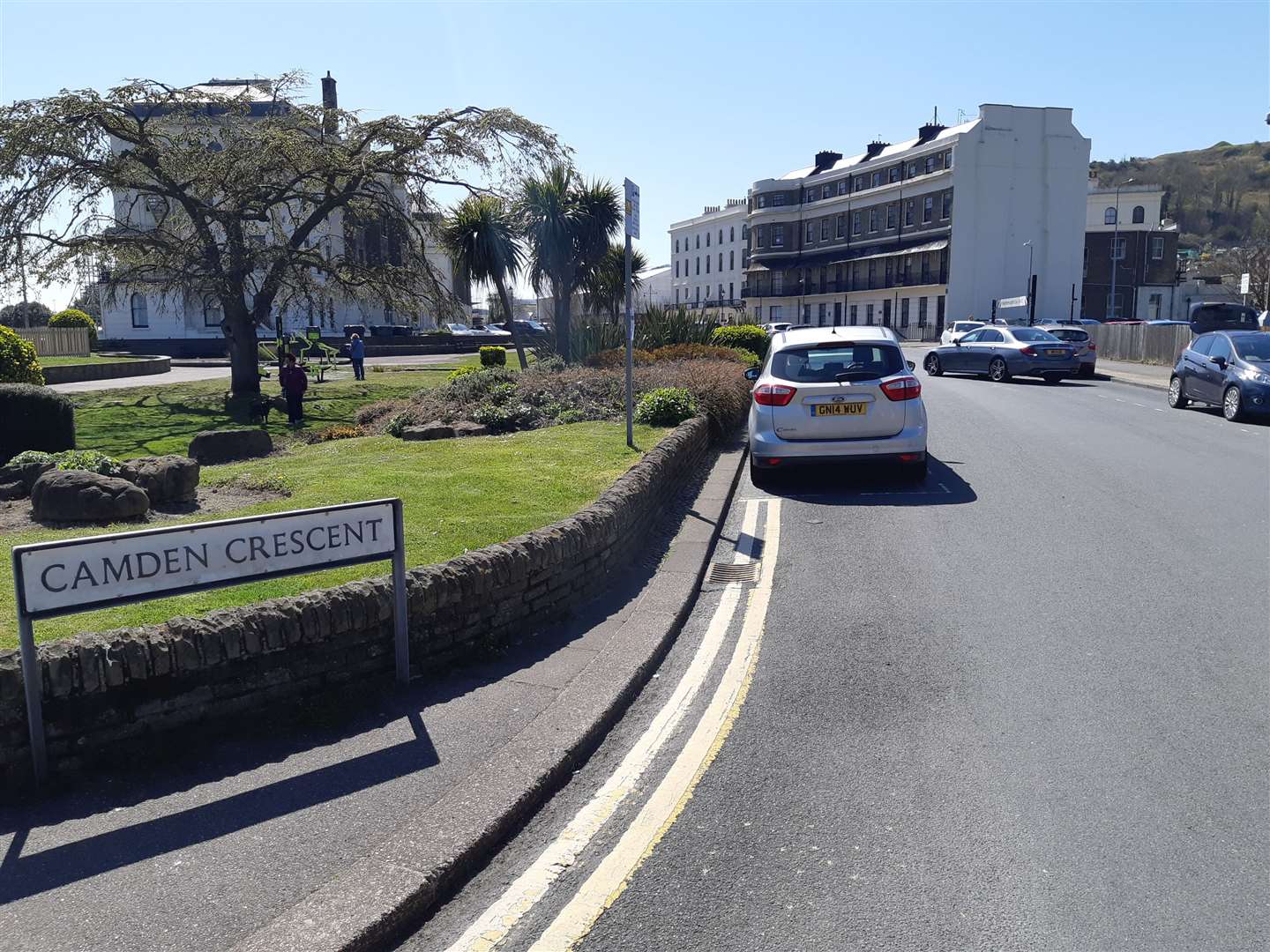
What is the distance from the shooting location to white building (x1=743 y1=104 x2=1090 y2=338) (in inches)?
2704

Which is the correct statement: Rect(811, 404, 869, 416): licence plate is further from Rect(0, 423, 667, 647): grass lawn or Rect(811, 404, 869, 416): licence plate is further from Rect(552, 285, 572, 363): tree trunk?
Rect(552, 285, 572, 363): tree trunk

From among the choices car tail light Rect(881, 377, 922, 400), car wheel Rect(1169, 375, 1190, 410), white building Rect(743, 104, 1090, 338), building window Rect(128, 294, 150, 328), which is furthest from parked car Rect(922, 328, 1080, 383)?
building window Rect(128, 294, 150, 328)

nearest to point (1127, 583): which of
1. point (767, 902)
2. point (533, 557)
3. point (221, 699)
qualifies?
point (533, 557)

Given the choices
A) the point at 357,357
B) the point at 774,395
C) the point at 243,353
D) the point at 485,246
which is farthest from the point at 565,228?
the point at 774,395

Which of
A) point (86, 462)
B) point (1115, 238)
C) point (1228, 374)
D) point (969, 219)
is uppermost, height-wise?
point (969, 219)

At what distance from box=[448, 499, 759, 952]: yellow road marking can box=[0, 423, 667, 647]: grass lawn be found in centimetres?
176

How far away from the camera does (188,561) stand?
14.6 ft

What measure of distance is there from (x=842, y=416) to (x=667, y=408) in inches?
119

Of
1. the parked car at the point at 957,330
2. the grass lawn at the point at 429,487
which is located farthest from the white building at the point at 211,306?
the parked car at the point at 957,330

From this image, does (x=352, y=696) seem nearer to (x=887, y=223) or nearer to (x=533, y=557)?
(x=533, y=557)

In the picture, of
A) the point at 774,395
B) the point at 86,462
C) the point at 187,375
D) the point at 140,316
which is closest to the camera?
the point at 86,462

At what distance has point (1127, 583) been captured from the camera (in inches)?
296

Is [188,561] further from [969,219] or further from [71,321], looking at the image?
[969,219]

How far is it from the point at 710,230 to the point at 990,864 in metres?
108
